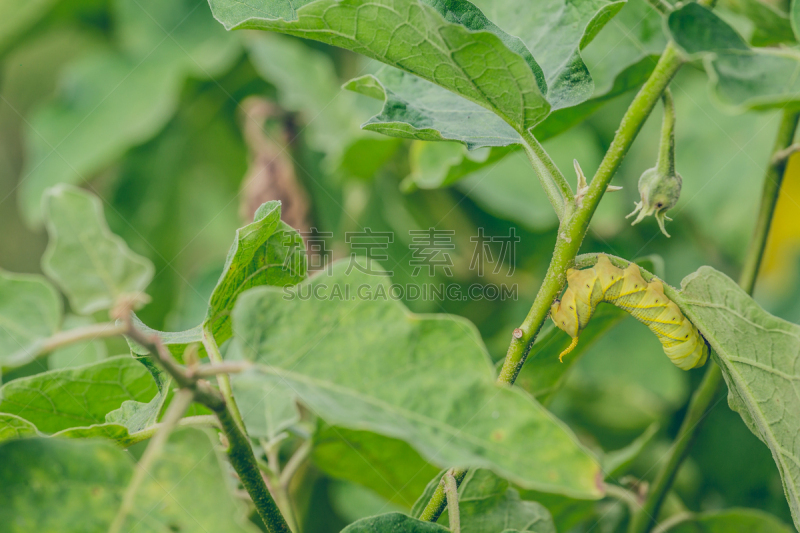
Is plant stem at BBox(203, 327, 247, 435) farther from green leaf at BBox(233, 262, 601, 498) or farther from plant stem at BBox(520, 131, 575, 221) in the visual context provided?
plant stem at BBox(520, 131, 575, 221)

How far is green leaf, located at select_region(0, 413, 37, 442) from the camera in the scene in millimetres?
446

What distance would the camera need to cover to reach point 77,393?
568 millimetres

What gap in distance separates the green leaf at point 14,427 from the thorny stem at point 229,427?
0.12 metres

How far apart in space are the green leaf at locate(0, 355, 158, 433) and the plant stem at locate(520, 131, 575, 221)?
43 centimetres

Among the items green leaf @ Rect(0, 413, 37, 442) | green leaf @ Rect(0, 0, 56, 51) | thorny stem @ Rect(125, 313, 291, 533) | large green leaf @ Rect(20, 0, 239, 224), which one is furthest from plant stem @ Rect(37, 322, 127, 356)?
green leaf @ Rect(0, 0, 56, 51)

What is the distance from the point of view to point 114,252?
2.01ft

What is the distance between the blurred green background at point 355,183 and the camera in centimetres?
118

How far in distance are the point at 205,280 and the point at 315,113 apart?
18.9 inches

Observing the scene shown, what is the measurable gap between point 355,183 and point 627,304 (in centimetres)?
88

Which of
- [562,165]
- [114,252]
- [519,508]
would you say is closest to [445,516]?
[519,508]

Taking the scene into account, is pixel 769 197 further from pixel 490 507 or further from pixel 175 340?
pixel 175 340

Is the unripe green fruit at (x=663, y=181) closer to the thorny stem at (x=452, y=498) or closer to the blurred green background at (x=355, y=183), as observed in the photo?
the thorny stem at (x=452, y=498)

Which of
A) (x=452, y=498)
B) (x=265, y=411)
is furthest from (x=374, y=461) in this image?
(x=452, y=498)

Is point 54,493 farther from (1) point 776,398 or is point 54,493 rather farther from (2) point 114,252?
(1) point 776,398
